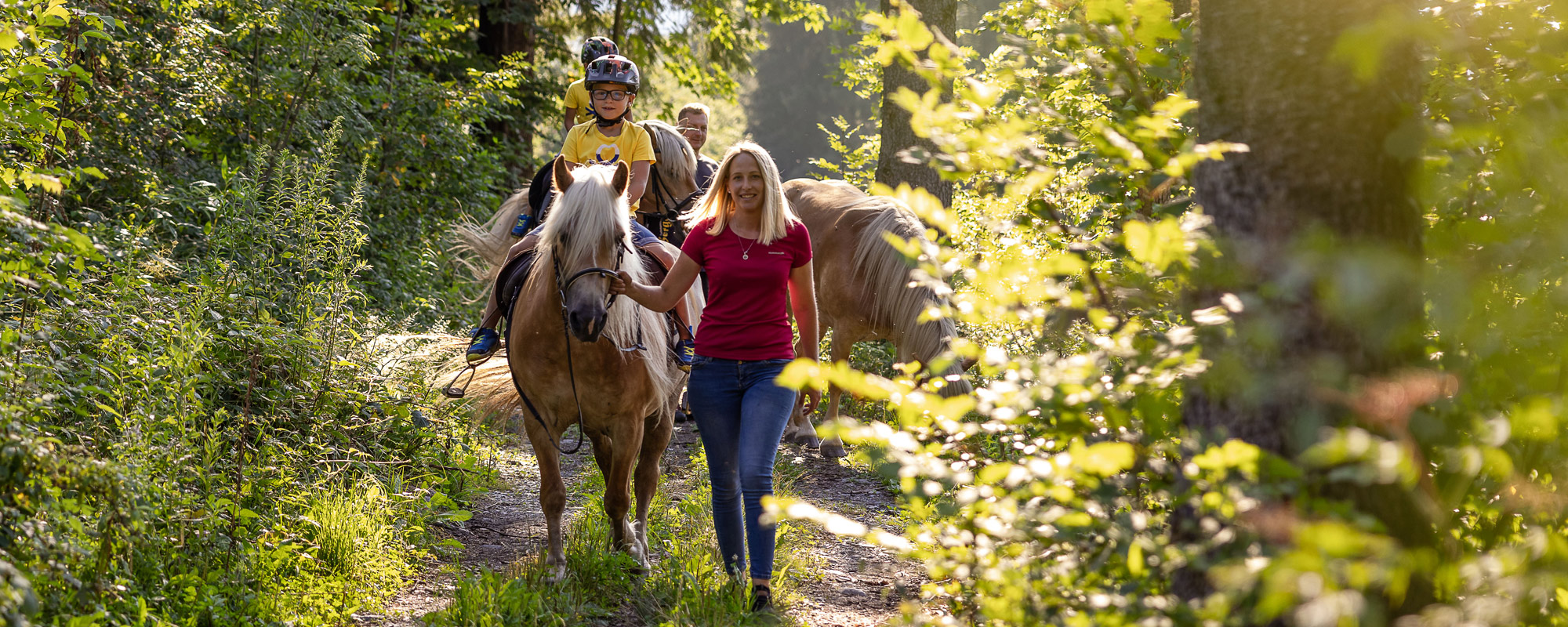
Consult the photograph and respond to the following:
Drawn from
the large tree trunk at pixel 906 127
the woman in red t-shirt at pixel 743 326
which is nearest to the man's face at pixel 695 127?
the large tree trunk at pixel 906 127

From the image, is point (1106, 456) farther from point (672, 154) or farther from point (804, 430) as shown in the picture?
point (804, 430)

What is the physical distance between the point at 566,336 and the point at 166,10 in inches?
162

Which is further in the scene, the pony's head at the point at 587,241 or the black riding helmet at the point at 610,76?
the black riding helmet at the point at 610,76

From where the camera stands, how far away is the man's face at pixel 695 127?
370 inches

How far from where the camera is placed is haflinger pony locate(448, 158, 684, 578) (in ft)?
15.0

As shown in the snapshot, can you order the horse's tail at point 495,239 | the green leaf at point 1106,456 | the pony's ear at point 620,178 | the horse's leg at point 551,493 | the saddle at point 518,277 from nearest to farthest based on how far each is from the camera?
A: the green leaf at point 1106,456 → the pony's ear at point 620,178 → the horse's leg at point 551,493 → the saddle at point 518,277 → the horse's tail at point 495,239

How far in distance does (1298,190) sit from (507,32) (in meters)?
14.3

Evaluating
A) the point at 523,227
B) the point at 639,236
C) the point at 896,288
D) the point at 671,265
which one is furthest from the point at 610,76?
the point at 896,288

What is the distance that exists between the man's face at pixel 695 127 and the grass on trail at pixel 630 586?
14.4 ft

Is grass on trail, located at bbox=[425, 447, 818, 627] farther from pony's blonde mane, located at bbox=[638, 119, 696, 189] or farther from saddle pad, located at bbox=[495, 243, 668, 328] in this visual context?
pony's blonde mane, located at bbox=[638, 119, 696, 189]

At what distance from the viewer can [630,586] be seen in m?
4.88

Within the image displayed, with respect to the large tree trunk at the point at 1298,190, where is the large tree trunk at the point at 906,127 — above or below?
below

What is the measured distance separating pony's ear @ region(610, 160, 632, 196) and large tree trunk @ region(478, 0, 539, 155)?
9876 millimetres

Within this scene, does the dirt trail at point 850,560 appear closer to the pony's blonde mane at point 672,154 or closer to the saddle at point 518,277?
the saddle at point 518,277
